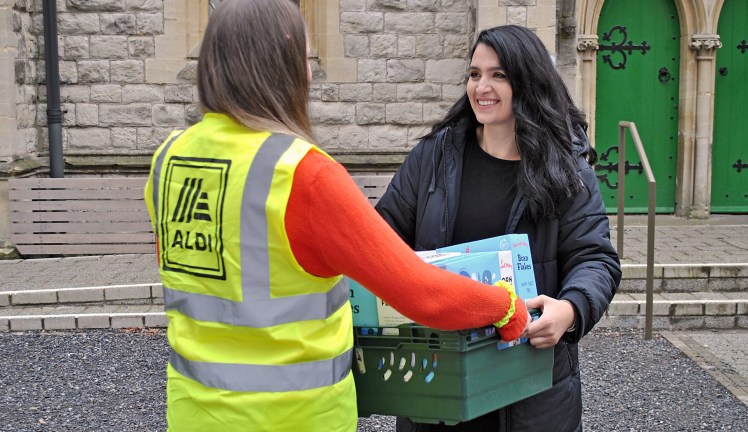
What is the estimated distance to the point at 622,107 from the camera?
442 inches

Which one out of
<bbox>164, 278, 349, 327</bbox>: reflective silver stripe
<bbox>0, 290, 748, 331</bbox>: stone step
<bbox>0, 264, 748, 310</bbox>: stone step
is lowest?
<bbox>0, 290, 748, 331</bbox>: stone step

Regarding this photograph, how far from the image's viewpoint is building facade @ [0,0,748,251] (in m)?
10.4

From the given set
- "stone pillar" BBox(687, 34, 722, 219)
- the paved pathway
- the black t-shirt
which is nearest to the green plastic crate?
the black t-shirt

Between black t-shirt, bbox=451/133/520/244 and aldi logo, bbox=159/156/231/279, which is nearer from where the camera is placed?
aldi logo, bbox=159/156/231/279

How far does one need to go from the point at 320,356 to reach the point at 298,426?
15 cm

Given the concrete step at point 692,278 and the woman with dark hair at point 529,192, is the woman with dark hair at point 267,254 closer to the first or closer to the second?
the woman with dark hair at point 529,192

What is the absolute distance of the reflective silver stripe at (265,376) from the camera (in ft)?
6.64

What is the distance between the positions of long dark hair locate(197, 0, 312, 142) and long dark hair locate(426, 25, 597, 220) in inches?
32.2

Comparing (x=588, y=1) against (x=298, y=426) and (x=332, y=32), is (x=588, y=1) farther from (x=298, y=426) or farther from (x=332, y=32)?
(x=298, y=426)

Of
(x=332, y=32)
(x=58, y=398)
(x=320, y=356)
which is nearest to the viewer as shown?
(x=320, y=356)

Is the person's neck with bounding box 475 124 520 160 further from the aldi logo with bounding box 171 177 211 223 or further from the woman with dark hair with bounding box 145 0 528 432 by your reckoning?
the aldi logo with bounding box 171 177 211 223

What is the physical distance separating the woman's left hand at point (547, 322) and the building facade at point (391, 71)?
774 cm

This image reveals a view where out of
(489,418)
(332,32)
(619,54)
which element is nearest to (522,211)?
(489,418)

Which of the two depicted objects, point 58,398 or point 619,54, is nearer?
point 58,398
